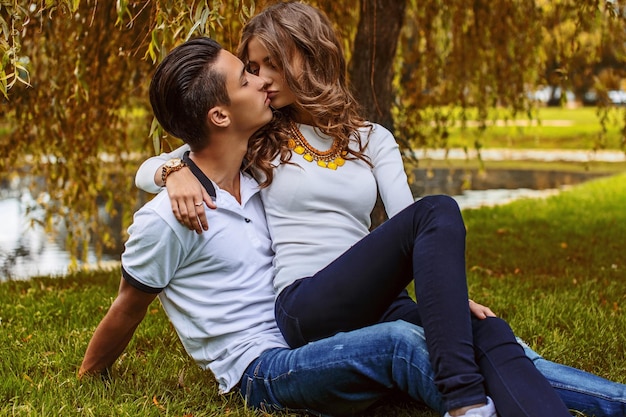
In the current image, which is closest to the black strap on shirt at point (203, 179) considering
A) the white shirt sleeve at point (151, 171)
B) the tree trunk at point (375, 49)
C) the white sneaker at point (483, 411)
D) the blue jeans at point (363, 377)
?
the white shirt sleeve at point (151, 171)

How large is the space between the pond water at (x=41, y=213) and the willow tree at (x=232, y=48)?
452 millimetres

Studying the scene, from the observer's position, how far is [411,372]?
2.14m

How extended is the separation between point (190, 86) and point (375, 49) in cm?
254

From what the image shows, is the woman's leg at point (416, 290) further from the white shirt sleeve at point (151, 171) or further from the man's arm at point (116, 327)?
the white shirt sleeve at point (151, 171)

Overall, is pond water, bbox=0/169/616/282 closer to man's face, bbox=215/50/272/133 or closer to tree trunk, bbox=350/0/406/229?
tree trunk, bbox=350/0/406/229

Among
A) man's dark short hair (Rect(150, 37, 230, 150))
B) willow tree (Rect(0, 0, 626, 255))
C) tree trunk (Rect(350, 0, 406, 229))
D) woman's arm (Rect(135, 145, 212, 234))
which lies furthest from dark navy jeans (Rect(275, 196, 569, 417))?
tree trunk (Rect(350, 0, 406, 229))

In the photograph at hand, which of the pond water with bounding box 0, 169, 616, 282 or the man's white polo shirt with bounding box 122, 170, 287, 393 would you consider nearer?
the man's white polo shirt with bounding box 122, 170, 287, 393

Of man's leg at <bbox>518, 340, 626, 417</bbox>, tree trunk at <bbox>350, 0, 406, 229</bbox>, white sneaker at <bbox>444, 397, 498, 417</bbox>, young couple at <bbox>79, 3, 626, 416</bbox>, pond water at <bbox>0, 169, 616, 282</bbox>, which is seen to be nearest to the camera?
white sneaker at <bbox>444, 397, 498, 417</bbox>

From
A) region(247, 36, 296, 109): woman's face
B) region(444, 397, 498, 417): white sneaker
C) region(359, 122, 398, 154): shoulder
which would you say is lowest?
region(444, 397, 498, 417): white sneaker

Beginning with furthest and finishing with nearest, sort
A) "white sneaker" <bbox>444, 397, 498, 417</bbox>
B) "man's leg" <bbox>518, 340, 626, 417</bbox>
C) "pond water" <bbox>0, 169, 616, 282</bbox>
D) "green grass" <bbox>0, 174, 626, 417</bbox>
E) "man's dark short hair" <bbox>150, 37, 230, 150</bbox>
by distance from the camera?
"pond water" <bbox>0, 169, 616, 282</bbox>, "green grass" <bbox>0, 174, 626, 417</bbox>, "man's dark short hair" <bbox>150, 37, 230, 150</bbox>, "man's leg" <bbox>518, 340, 626, 417</bbox>, "white sneaker" <bbox>444, 397, 498, 417</bbox>

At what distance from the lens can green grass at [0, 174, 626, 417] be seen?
2.48m

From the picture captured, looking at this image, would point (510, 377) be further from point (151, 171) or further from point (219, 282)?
point (151, 171)

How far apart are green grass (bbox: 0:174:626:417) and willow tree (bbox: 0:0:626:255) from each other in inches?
30.3

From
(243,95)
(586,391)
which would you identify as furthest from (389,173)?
(586,391)
